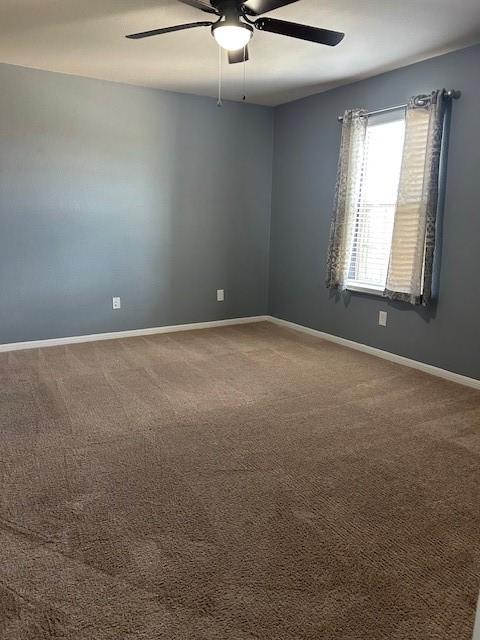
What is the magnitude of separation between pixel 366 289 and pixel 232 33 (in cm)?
266

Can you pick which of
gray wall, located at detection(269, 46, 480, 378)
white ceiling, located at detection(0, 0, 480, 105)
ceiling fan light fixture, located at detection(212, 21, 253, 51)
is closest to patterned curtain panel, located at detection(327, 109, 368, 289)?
gray wall, located at detection(269, 46, 480, 378)

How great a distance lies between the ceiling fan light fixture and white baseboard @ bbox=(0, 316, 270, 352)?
3158 mm

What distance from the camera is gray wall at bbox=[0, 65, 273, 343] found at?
4359 mm

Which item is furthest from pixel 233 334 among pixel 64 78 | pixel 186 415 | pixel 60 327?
pixel 64 78

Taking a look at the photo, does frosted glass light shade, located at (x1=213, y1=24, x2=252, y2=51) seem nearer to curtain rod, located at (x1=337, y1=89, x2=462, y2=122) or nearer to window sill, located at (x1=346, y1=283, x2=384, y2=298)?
curtain rod, located at (x1=337, y1=89, x2=462, y2=122)

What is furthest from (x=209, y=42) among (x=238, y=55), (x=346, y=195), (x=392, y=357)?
(x=392, y=357)

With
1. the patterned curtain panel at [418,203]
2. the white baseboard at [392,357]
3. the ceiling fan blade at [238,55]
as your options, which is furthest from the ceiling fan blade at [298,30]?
the white baseboard at [392,357]

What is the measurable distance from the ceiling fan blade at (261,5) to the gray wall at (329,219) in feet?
6.13

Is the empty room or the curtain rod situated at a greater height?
the curtain rod

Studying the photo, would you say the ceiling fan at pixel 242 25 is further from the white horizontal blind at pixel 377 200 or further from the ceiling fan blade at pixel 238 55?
the white horizontal blind at pixel 377 200

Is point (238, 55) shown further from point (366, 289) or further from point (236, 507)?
point (236, 507)

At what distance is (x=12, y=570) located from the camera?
5.59ft

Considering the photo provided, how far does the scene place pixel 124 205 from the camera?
4.85 meters

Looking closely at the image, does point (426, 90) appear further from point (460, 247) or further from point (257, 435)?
point (257, 435)
